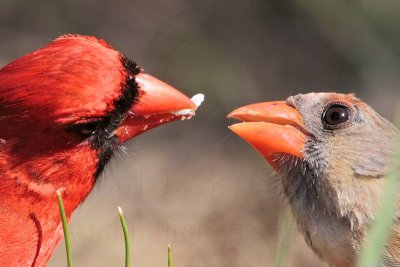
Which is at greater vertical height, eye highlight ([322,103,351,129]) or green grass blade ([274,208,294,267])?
eye highlight ([322,103,351,129])

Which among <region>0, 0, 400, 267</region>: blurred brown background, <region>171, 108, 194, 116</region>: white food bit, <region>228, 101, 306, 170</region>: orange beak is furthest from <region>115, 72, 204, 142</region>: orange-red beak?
<region>0, 0, 400, 267</region>: blurred brown background

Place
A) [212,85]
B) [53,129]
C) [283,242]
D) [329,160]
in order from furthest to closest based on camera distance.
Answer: [212,85] → [329,160] → [53,129] → [283,242]

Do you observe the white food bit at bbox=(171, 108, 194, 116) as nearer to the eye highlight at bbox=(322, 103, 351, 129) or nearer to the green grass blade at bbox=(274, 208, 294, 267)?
the eye highlight at bbox=(322, 103, 351, 129)

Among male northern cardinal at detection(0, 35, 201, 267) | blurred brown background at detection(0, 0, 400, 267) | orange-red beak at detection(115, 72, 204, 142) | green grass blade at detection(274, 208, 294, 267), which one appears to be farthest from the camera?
blurred brown background at detection(0, 0, 400, 267)

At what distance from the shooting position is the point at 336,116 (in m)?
2.30

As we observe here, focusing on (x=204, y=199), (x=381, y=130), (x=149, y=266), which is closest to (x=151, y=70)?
(x=204, y=199)

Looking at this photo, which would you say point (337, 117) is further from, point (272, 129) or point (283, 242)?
point (283, 242)

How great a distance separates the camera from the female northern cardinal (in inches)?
83.1

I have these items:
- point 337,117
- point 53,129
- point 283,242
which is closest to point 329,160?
point 337,117

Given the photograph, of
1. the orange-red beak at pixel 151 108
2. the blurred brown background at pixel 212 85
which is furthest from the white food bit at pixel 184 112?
the blurred brown background at pixel 212 85

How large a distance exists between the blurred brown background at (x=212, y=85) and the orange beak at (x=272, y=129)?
239 cm

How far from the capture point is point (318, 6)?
5.20 metres

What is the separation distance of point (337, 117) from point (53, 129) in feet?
2.33

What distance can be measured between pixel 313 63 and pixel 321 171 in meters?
3.05
